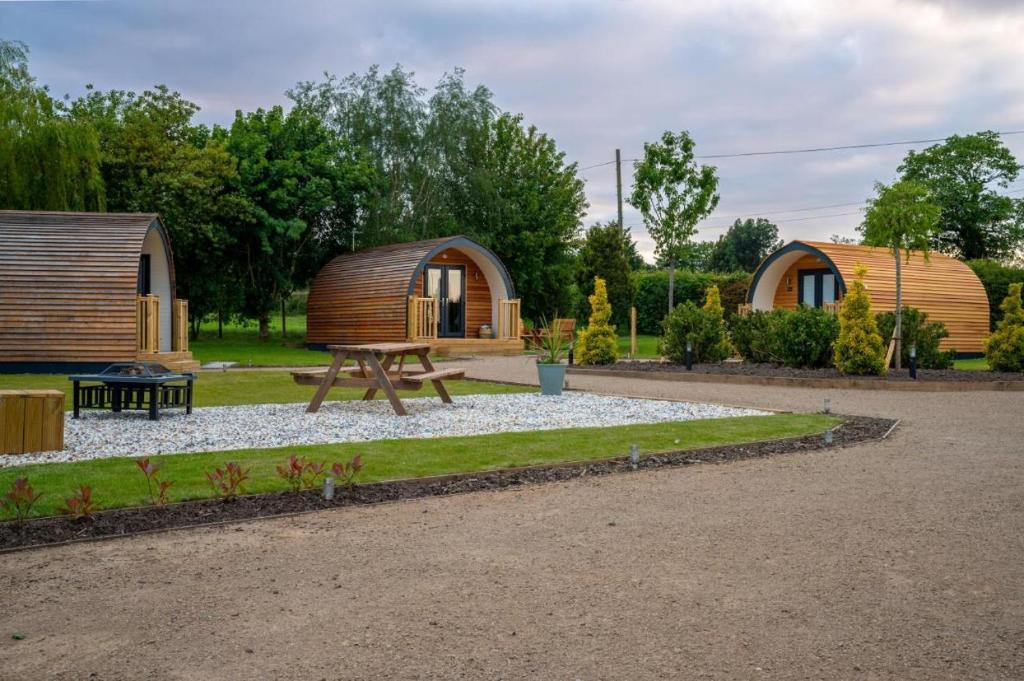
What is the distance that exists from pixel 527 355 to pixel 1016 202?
33.6 meters

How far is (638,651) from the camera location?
3.48 meters

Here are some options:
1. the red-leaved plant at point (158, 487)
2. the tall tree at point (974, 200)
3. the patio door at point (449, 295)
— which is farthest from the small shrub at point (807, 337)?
the tall tree at point (974, 200)

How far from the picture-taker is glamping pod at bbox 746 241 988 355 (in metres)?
26.0

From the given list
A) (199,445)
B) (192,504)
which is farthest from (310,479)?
(199,445)

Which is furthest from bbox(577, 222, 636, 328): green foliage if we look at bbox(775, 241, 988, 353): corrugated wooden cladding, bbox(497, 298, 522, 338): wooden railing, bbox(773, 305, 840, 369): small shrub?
bbox(773, 305, 840, 369): small shrub

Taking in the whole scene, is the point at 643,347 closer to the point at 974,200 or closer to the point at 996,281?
the point at 996,281

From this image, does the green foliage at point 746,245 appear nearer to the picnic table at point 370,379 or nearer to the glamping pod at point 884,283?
the glamping pod at point 884,283

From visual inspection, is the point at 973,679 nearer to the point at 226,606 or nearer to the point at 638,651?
the point at 638,651

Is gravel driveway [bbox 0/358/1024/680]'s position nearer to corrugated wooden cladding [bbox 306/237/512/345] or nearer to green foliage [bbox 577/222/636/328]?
corrugated wooden cladding [bbox 306/237/512/345]

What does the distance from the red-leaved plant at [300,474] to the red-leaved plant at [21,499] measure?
153cm

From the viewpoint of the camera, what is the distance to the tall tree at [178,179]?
26000 millimetres

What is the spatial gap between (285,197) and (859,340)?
704 inches

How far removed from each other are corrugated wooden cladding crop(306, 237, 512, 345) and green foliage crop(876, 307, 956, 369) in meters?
12.9

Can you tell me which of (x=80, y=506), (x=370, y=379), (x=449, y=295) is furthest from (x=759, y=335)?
(x=80, y=506)
